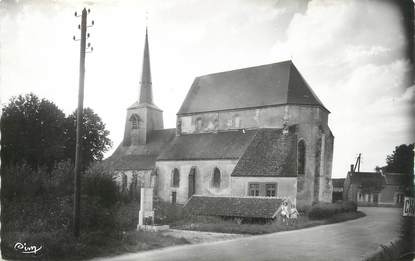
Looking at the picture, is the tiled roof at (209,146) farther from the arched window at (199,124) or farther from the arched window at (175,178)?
the arched window at (175,178)

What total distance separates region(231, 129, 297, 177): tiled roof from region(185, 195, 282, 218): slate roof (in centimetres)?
496

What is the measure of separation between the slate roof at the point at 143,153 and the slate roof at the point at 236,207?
13.7m

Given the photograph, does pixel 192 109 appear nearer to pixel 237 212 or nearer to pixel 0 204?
pixel 237 212

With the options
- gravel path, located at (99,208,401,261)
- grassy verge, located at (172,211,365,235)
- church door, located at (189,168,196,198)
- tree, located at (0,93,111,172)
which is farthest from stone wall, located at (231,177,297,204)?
gravel path, located at (99,208,401,261)

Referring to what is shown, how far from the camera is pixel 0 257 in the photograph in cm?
1116

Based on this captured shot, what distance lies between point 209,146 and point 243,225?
12.8 meters

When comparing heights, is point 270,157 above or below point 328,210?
above

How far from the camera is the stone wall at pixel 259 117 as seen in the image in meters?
26.6

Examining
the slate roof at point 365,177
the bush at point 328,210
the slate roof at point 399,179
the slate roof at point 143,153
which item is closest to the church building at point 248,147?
the slate roof at point 143,153

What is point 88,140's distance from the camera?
23.5 metres

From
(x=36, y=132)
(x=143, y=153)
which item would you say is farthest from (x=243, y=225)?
(x=143, y=153)

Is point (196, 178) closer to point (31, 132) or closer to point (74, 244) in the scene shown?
point (31, 132)

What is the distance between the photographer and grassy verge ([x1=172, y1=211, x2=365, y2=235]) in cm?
1630

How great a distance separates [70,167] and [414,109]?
11.8m
